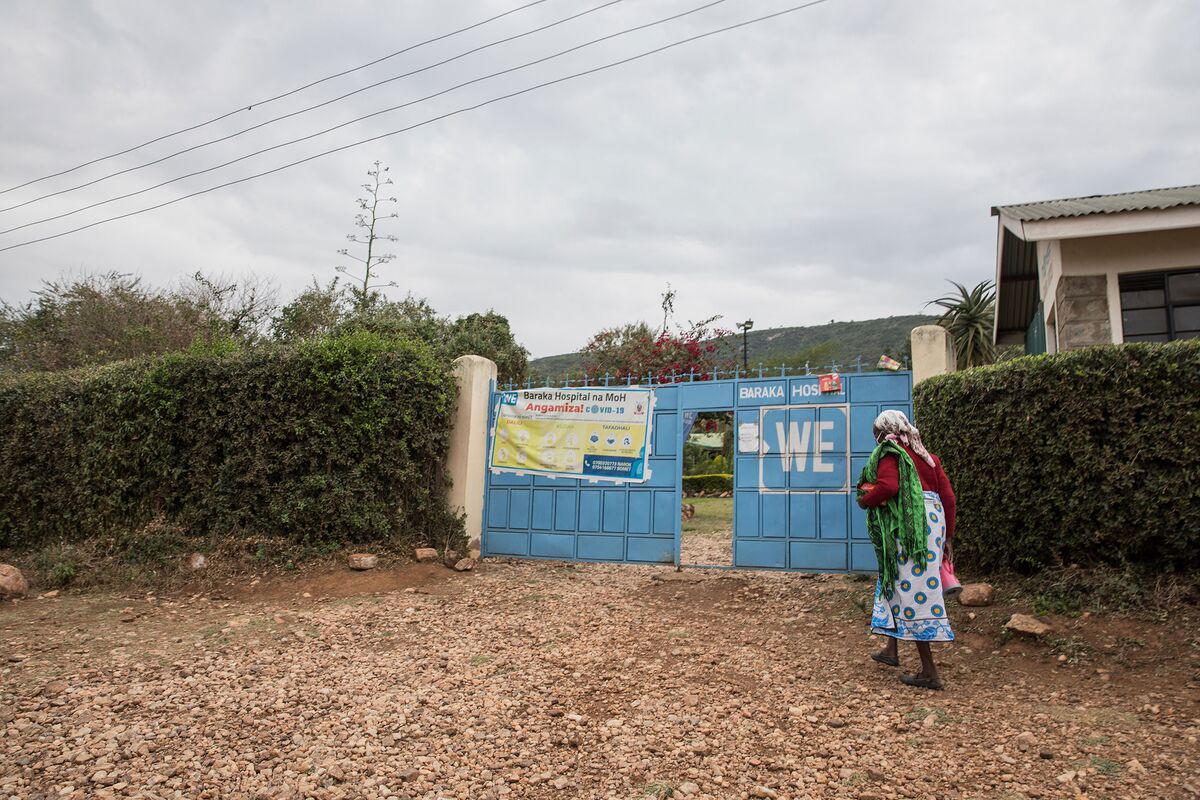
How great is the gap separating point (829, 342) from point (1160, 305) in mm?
45771

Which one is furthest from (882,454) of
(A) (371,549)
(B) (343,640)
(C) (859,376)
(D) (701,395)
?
Answer: (A) (371,549)

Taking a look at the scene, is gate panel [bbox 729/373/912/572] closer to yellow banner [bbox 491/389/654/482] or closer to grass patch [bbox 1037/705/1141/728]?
yellow banner [bbox 491/389/654/482]

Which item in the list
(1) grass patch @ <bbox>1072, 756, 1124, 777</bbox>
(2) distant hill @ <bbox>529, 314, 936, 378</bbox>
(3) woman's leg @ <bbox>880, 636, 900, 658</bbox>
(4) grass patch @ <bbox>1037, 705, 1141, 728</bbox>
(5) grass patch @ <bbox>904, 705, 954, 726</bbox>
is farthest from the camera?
(2) distant hill @ <bbox>529, 314, 936, 378</bbox>

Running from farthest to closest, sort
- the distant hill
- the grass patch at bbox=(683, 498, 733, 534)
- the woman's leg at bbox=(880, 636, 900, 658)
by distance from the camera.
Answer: the distant hill → the grass patch at bbox=(683, 498, 733, 534) → the woman's leg at bbox=(880, 636, 900, 658)

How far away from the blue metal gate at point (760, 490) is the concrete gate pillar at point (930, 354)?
22cm

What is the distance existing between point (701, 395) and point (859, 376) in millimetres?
1617

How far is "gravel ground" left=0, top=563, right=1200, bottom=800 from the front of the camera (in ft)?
10.4

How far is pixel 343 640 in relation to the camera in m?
5.38

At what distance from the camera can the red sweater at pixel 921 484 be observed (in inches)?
169

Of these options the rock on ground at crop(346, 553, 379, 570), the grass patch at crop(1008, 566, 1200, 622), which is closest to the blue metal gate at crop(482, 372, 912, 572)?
the rock on ground at crop(346, 553, 379, 570)

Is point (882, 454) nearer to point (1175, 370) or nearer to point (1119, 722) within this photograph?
point (1119, 722)

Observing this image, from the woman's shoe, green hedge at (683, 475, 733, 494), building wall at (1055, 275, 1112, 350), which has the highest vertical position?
building wall at (1055, 275, 1112, 350)

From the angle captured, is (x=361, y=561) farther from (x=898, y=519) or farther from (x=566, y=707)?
(x=898, y=519)

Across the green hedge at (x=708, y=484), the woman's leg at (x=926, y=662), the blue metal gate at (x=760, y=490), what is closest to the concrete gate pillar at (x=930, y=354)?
the blue metal gate at (x=760, y=490)
